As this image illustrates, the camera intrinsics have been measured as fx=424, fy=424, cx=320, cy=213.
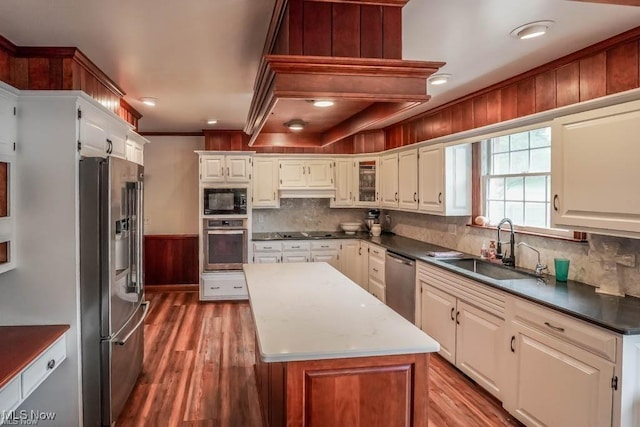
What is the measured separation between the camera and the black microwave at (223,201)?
5715 mm

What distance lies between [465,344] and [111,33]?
3.23 meters

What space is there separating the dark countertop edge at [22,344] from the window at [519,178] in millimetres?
3351

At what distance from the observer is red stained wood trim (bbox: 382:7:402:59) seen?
5.75 ft

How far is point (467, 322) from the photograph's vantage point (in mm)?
3246

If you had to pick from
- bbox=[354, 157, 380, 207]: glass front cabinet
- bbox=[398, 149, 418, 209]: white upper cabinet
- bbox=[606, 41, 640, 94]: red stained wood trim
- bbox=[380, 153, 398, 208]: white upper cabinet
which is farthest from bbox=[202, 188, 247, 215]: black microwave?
bbox=[606, 41, 640, 94]: red stained wood trim

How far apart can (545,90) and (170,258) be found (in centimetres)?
536

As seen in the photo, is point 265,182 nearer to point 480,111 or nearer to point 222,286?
point 222,286

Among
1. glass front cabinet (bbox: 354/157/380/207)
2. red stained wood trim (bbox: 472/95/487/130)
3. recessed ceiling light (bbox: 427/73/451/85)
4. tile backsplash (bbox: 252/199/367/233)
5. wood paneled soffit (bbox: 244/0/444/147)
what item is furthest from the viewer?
tile backsplash (bbox: 252/199/367/233)

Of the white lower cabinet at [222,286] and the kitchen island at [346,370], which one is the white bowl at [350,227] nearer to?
the white lower cabinet at [222,286]

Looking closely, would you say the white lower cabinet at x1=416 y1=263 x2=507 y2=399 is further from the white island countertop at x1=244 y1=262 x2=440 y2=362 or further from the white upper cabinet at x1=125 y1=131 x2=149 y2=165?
the white upper cabinet at x1=125 y1=131 x2=149 y2=165

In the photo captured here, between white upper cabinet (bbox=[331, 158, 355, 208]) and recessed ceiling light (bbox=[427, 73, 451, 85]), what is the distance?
2828 millimetres

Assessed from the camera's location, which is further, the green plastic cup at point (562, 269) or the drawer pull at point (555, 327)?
the green plastic cup at point (562, 269)

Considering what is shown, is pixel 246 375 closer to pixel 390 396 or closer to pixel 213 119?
pixel 390 396

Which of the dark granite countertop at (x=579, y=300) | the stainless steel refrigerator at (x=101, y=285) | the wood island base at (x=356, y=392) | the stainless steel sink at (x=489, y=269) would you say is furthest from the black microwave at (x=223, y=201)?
the wood island base at (x=356, y=392)
